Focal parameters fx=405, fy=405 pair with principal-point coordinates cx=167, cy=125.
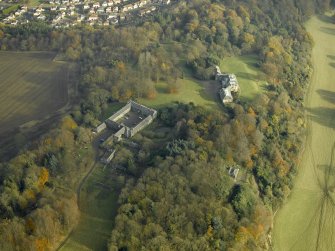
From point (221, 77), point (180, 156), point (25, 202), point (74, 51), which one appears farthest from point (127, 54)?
point (25, 202)

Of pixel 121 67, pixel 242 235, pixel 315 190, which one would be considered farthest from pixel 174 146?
pixel 121 67

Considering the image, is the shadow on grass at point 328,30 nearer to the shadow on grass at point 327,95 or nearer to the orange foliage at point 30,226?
the shadow on grass at point 327,95

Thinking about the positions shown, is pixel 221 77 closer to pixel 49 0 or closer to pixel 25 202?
pixel 25 202

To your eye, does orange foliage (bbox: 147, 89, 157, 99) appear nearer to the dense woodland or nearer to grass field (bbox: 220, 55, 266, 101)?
the dense woodland

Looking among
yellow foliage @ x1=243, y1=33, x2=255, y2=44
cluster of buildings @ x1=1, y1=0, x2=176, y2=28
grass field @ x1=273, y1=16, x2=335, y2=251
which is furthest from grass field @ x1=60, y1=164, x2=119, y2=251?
cluster of buildings @ x1=1, y1=0, x2=176, y2=28

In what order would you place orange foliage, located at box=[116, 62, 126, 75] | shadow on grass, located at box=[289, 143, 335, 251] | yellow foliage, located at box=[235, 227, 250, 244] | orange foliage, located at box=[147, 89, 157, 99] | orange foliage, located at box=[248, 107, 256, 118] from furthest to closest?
orange foliage, located at box=[116, 62, 126, 75]
orange foliage, located at box=[147, 89, 157, 99]
orange foliage, located at box=[248, 107, 256, 118]
shadow on grass, located at box=[289, 143, 335, 251]
yellow foliage, located at box=[235, 227, 250, 244]

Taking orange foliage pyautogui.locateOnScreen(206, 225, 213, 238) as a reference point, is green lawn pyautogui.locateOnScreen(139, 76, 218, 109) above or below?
above

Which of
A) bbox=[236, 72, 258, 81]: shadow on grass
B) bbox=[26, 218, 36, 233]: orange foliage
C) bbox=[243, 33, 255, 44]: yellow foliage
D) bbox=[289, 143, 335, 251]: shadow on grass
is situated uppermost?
bbox=[243, 33, 255, 44]: yellow foliage
